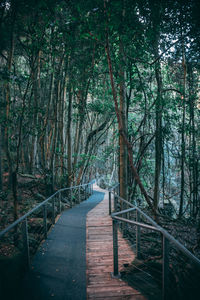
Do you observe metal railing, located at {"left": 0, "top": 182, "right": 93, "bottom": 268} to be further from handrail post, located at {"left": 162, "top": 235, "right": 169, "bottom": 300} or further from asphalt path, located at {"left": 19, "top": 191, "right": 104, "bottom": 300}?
handrail post, located at {"left": 162, "top": 235, "right": 169, "bottom": 300}

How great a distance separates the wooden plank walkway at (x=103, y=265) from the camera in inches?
89.0

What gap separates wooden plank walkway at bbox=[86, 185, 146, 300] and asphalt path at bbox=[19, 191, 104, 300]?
4.9 inches

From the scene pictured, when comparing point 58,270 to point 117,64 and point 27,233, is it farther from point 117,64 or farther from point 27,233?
point 117,64

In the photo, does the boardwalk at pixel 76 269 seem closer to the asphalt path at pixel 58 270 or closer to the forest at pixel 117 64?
the asphalt path at pixel 58 270

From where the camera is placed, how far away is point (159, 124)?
584 cm

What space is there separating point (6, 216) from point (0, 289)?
11.8 feet

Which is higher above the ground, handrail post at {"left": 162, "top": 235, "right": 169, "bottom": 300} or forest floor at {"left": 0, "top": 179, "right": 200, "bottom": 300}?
handrail post at {"left": 162, "top": 235, "right": 169, "bottom": 300}

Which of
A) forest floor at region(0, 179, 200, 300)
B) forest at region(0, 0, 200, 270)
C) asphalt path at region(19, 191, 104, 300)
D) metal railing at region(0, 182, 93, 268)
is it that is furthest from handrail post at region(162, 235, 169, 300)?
metal railing at region(0, 182, 93, 268)

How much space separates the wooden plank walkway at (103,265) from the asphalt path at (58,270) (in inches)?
4.9

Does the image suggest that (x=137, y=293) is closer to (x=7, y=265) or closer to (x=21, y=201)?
(x=7, y=265)

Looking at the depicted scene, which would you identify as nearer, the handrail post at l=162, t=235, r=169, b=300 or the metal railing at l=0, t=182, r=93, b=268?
the handrail post at l=162, t=235, r=169, b=300

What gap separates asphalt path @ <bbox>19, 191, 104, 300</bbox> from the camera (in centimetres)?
223

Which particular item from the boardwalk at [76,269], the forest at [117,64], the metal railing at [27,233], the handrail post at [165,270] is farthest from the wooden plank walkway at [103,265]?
the forest at [117,64]

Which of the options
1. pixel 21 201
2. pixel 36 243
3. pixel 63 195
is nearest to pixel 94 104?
pixel 63 195
